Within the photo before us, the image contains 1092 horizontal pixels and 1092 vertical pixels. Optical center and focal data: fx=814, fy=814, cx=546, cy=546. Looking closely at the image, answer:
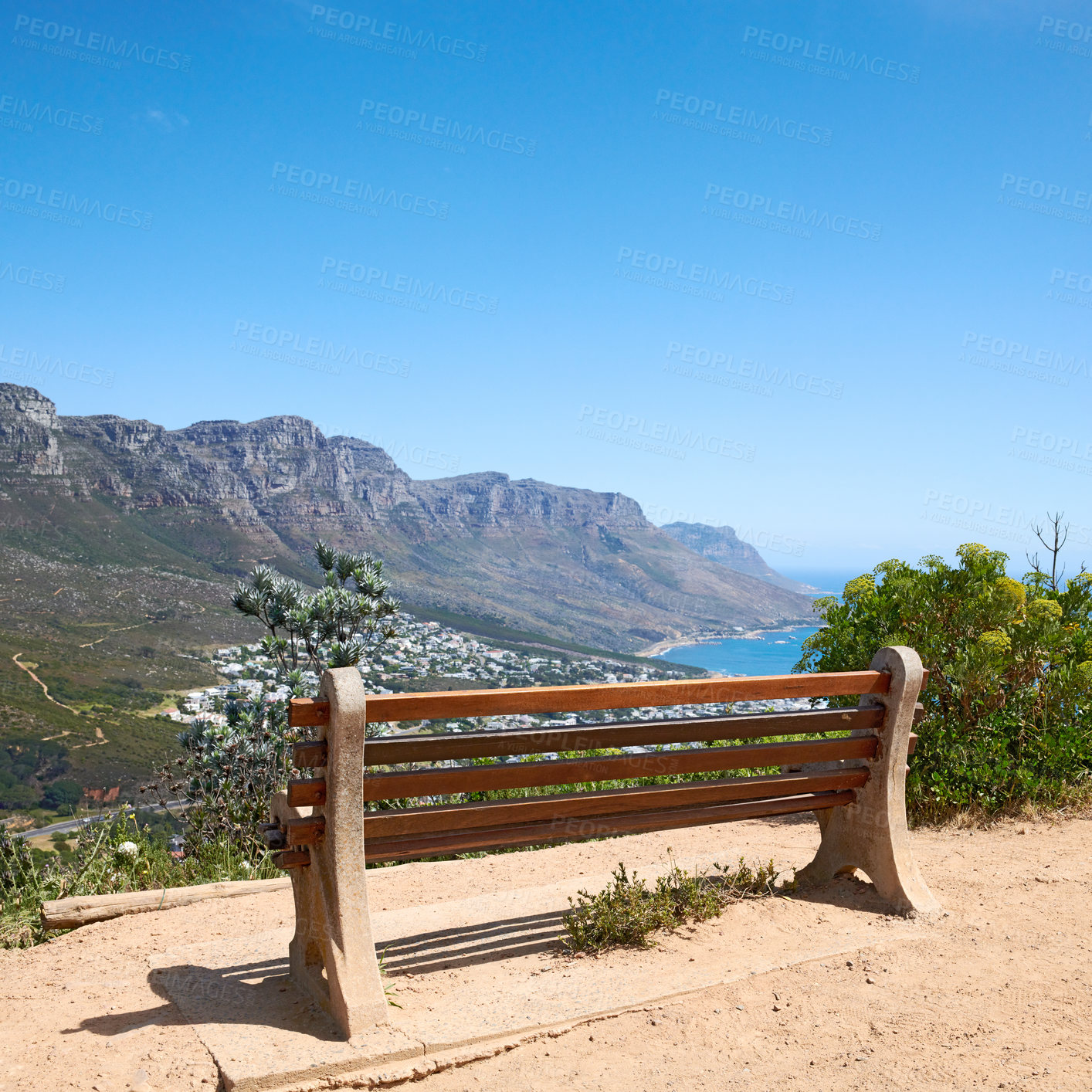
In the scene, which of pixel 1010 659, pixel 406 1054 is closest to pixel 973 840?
pixel 1010 659

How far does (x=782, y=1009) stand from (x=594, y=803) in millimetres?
950

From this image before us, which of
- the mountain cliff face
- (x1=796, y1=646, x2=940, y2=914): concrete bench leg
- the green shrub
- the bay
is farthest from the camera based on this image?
the bay

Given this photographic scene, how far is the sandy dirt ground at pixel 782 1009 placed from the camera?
2.50m

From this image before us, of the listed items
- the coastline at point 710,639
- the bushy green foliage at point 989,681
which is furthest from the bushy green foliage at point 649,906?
the coastline at point 710,639

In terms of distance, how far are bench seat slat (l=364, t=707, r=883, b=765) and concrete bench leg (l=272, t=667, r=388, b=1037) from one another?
109 mm

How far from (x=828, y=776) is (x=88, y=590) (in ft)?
A: 180

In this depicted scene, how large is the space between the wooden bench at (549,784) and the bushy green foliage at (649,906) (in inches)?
15.2

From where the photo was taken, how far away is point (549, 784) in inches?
120

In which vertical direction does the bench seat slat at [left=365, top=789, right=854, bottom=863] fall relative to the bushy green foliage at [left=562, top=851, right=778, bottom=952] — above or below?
above

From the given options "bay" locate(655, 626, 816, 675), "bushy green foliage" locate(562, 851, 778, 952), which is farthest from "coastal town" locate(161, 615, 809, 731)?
"bay" locate(655, 626, 816, 675)

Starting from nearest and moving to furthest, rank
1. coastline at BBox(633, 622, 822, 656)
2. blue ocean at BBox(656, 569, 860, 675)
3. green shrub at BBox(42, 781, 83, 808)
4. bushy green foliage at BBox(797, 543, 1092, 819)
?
bushy green foliage at BBox(797, 543, 1092, 819)
green shrub at BBox(42, 781, 83, 808)
blue ocean at BBox(656, 569, 860, 675)
coastline at BBox(633, 622, 822, 656)

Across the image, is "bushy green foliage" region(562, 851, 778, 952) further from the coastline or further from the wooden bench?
the coastline

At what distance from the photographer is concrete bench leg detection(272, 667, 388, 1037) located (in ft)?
8.70

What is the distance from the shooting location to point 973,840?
4.87m
